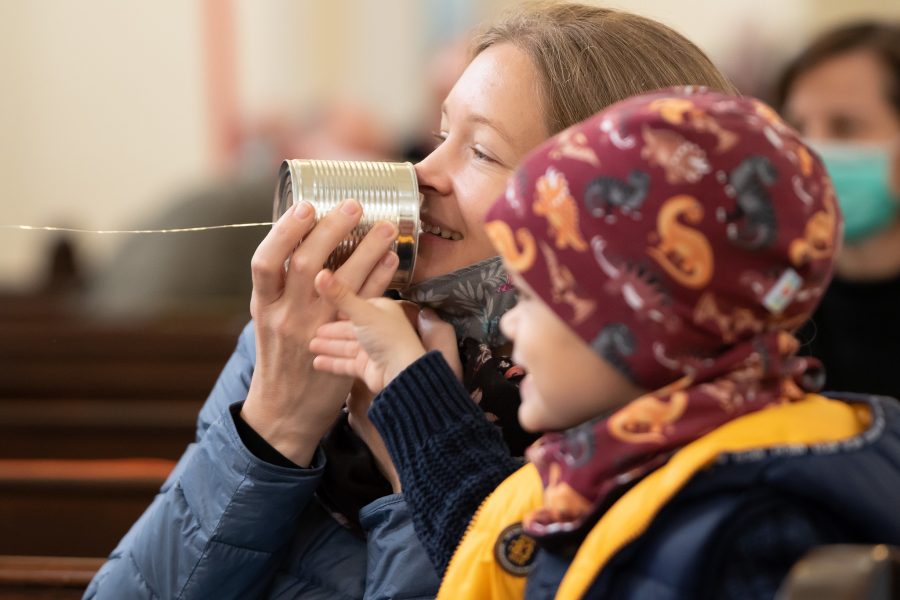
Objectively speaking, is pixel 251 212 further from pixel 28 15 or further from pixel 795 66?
pixel 28 15

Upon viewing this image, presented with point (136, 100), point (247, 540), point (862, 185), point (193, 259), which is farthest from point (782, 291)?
point (136, 100)

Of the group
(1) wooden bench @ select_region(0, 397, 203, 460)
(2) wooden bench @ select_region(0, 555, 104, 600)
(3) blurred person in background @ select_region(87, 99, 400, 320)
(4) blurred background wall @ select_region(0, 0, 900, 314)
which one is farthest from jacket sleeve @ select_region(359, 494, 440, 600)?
(4) blurred background wall @ select_region(0, 0, 900, 314)

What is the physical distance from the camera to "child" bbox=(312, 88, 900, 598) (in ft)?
3.10

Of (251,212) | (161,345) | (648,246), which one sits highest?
(648,246)

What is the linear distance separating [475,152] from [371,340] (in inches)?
10.6

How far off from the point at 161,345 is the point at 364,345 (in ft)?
7.12

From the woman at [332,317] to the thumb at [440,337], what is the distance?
2cm

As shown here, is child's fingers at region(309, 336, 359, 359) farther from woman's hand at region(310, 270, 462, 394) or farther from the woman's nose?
the woman's nose

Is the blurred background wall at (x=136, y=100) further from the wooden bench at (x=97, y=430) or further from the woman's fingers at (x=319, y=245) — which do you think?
the woman's fingers at (x=319, y=245)

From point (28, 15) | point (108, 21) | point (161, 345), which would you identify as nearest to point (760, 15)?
point (108, 21)

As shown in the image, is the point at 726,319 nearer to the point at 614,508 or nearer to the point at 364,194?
the point at 614,508

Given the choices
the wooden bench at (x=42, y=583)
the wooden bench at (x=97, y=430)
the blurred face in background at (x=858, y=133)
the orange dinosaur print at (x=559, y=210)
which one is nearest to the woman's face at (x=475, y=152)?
the orange dinosaur print at (x=559, y=210)

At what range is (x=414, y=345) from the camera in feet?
4.11

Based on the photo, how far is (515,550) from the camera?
3.64ft
